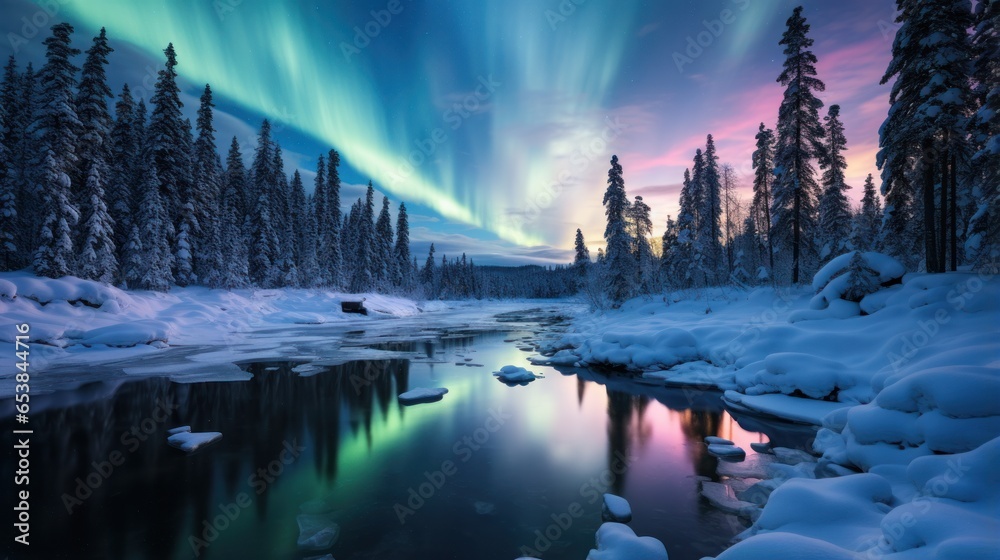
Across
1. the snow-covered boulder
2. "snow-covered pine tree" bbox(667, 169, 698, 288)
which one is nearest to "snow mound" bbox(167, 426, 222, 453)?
the snow-covered boulder

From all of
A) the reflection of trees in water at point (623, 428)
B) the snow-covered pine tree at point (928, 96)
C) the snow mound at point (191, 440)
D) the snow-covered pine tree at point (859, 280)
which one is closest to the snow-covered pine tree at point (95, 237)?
the snow mound at point (191, 440)

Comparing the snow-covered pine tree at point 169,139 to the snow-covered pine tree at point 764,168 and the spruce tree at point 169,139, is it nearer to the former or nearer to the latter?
the spruce tree at point 169,139

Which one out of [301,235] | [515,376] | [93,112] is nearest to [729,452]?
[515,376]

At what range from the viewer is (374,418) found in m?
10.8

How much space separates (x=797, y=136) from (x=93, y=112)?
4803 centimetres

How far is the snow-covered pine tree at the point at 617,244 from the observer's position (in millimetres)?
36406

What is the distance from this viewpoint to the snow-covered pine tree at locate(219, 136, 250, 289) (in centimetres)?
3756

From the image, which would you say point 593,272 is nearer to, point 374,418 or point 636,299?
point 636,299

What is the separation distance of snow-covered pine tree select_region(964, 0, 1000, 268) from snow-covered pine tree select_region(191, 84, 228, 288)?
164ft

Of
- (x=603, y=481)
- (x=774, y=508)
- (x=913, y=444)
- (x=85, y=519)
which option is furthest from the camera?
(x=603, y=481)

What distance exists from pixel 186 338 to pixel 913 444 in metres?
30.7

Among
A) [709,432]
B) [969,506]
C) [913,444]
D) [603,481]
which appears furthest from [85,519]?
[913,444]

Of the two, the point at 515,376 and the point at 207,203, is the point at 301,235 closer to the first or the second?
the point at 207,203

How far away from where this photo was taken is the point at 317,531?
548 cm
